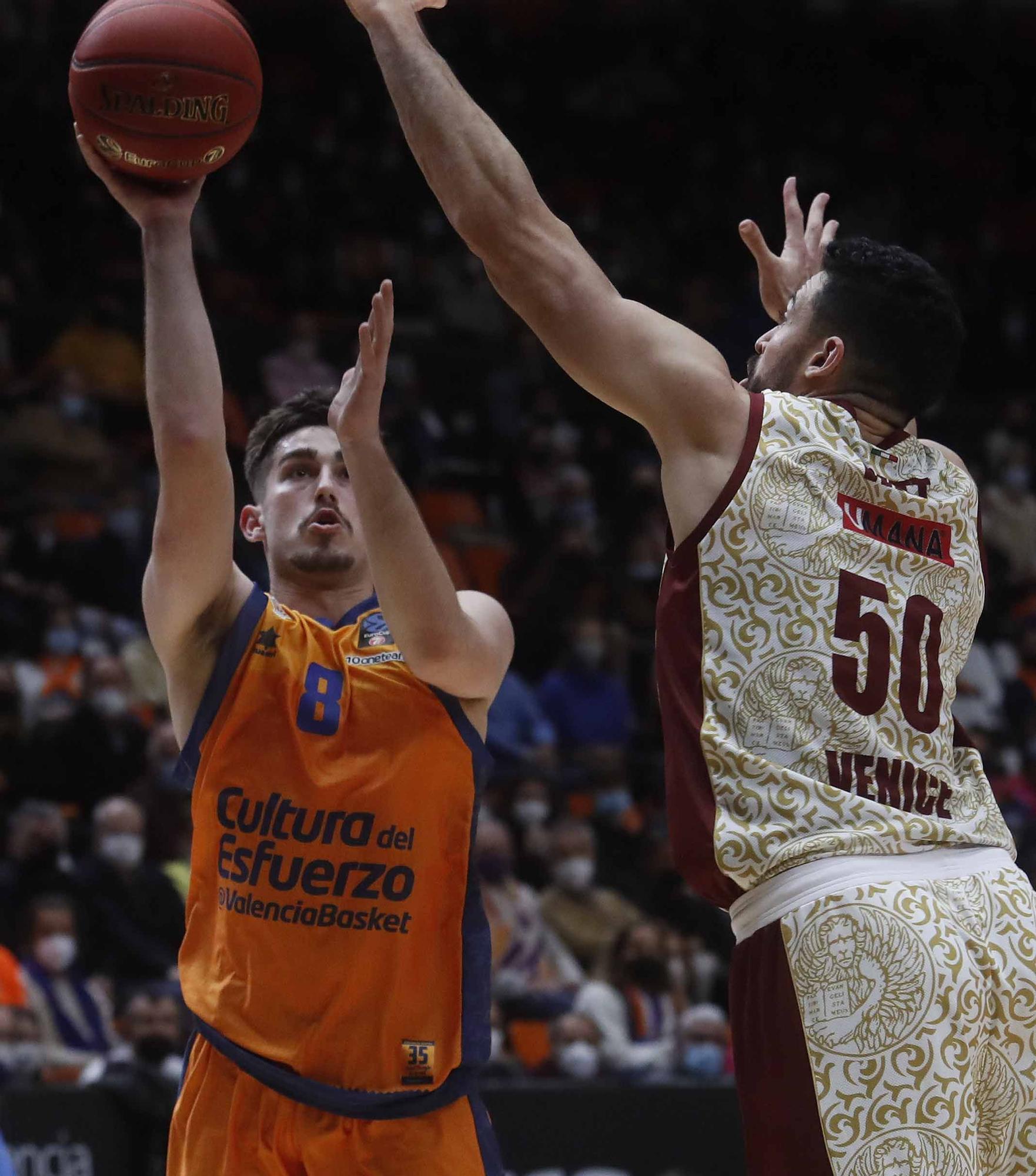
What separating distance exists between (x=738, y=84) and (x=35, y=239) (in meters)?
8.41

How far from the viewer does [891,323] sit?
3.14 meters

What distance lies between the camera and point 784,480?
2934mm

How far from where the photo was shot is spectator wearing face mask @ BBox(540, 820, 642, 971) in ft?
31.2

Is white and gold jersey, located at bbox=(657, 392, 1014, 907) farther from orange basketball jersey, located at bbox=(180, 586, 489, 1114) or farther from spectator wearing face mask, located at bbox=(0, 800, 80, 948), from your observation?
spectator wearing face mask, located at bbox=(0, 800, 80, 948)

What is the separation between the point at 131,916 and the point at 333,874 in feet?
16.8

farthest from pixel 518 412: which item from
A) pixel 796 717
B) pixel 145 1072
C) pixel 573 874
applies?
pixel 796 717

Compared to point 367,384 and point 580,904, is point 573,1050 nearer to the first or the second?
point 580,904

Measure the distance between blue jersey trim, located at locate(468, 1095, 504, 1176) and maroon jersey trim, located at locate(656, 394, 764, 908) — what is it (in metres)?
0.87

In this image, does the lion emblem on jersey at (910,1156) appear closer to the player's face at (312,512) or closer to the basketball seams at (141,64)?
the player's face at (312,512)

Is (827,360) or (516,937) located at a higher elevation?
(827,360)

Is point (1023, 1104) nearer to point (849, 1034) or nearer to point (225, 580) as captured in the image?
point (849, 1034)

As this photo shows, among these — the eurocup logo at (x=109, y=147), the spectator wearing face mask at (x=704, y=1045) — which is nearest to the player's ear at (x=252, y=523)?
the eurocup logo at (x=109, y=147)

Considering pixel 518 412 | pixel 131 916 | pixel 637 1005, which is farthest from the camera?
pixel 518 412

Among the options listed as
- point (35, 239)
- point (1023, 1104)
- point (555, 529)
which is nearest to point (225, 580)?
point (1023, 1104)
